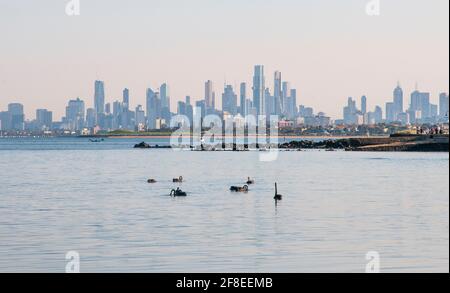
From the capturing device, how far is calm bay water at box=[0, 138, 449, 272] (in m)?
33.9

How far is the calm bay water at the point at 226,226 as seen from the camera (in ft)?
111

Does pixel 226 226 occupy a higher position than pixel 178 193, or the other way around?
pixel 178 193

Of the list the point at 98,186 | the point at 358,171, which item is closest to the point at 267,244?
the point at 98,186

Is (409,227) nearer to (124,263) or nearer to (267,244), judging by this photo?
(267,244)

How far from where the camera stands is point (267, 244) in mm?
38781

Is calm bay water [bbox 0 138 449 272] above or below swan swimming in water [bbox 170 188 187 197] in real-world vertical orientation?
below

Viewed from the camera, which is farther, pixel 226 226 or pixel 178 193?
pixel 178 193

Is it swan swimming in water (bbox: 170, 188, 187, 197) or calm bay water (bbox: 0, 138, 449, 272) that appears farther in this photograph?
swan swimming in water (bbox: 170, 188, 187, 197)

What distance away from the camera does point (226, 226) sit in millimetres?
45844
